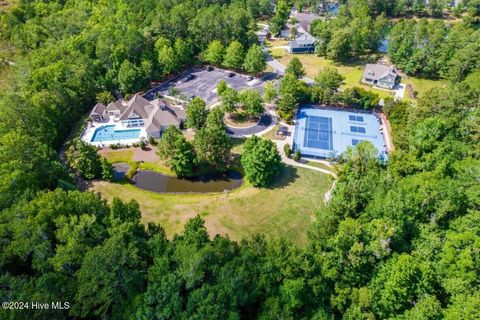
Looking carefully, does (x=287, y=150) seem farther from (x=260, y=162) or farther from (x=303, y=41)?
(x=303, y=41)

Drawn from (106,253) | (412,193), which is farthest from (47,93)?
(412,193)

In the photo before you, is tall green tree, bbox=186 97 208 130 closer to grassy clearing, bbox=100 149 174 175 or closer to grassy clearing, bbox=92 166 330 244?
grassy clearing, bbox=100 149 174 175

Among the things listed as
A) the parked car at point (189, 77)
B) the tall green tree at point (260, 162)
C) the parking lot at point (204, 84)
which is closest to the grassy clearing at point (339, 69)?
the parking lot at point (204, 84)

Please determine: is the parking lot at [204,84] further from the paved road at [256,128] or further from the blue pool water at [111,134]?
the blue pool water at [111,134]

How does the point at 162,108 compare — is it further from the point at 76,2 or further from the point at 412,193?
the point at 76,2

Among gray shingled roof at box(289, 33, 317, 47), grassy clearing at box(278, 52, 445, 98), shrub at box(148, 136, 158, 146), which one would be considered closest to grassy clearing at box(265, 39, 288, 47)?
gray shingled roof at box(289, 33, 317, 47)

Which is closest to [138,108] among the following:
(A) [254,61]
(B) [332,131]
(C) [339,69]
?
(A) [254,61]
